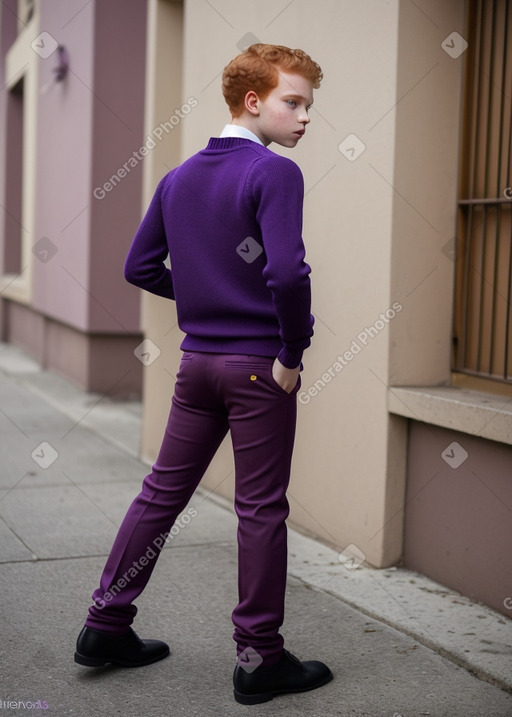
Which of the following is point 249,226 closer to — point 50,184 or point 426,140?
point 426,140

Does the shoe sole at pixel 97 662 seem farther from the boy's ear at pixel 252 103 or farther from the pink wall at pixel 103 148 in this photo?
the pink wall at pixel 103 148

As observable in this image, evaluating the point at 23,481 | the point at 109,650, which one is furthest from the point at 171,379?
the point at 109,650

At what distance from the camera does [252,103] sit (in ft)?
9.51

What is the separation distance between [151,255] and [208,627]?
1.41 m

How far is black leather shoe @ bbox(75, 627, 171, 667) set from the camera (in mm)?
3082

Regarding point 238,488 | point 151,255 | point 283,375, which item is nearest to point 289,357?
point 283,375

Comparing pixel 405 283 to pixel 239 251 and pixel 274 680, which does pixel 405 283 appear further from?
pixel 274 680

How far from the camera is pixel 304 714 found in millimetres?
2904

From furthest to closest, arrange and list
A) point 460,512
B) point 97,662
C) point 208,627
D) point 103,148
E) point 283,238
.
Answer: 1. point 103,148
2. point 460,512
3. point 208,627
4. point 97,662
5. point 283,238

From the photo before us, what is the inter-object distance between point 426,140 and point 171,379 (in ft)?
8.75

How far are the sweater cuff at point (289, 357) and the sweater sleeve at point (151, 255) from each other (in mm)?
598

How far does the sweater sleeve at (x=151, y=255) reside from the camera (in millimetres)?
3113

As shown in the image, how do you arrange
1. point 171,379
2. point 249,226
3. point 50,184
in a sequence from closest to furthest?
point 249,226, point 171,379, point 50,184

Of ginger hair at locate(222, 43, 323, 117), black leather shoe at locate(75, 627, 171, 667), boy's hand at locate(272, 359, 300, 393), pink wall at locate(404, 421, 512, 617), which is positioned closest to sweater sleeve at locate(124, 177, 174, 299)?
ginger hair at locate(222, 43, 323, 117)
